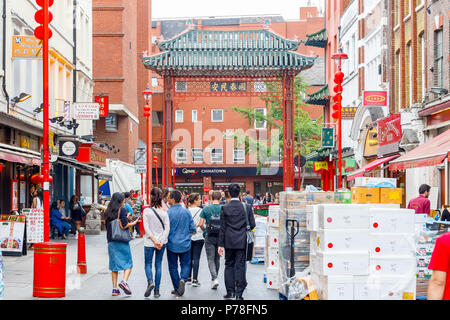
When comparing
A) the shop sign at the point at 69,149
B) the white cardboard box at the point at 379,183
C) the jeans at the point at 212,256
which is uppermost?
the shop sign at the point at 69,149

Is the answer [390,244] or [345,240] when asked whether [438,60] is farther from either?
[345,240]

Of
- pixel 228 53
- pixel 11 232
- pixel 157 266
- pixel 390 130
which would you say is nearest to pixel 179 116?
pixel 228 53

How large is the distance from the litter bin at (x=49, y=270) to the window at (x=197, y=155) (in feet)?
207

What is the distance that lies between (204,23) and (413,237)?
78069 mm

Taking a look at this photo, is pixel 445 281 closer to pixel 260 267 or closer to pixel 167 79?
pixel 260 267

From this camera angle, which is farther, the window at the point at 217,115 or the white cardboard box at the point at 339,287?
the window at the point at 217,115

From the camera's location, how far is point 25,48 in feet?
68.7

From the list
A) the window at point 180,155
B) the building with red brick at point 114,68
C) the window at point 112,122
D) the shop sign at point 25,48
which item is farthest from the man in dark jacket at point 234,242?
the window at point 180,155

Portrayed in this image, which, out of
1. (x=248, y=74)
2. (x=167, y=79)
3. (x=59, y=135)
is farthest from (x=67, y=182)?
(x=248, y=74)

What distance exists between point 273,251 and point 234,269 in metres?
1.71

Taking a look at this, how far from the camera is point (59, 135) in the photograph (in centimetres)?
2909

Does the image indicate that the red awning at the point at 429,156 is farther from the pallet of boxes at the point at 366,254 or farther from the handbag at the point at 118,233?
the handbag at the point at 118,233

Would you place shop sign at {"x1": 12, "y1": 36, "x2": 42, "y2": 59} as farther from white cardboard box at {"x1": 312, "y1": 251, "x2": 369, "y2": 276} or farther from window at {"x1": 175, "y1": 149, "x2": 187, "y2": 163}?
window at {"x1": 175, "y1": 149, "x2": 187, "y2": 163}

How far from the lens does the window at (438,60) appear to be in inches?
881
